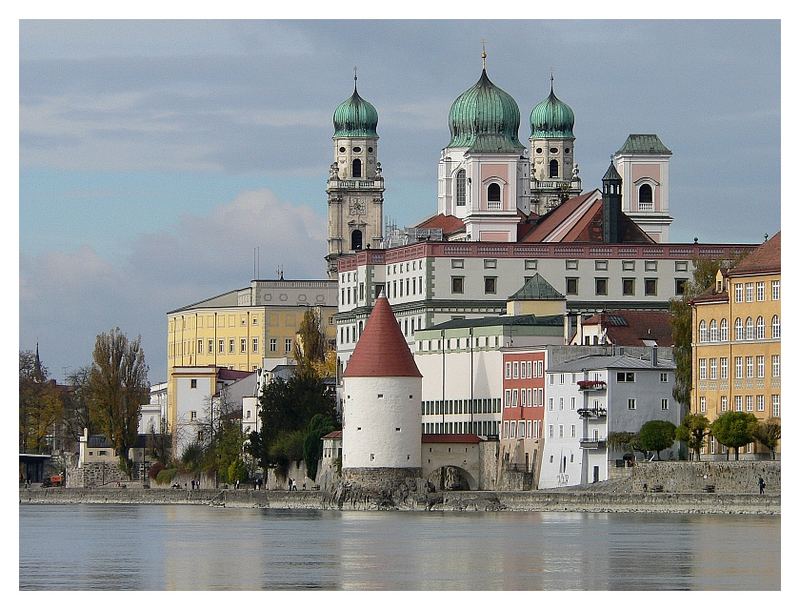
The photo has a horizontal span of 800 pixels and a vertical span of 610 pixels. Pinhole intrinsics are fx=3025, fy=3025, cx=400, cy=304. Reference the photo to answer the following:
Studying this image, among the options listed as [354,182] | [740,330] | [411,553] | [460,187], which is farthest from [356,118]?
[411,553]

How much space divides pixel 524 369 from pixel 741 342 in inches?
488

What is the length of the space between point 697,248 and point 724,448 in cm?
2932

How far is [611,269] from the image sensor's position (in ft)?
378

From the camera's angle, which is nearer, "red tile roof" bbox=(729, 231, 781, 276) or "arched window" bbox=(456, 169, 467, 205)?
"red tile roof" bbox=(729, 231, 781, 276)

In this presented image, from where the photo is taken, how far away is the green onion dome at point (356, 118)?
165 m

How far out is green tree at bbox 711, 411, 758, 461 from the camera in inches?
3290

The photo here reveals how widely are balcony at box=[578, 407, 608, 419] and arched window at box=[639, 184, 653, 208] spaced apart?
35.6 m

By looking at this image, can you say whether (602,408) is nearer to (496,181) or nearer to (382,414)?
(382,414)

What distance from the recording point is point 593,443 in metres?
91.5

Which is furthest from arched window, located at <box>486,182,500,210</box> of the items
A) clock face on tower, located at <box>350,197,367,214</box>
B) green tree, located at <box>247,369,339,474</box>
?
clock face on tower, located at <box>350,197,367,214</box>

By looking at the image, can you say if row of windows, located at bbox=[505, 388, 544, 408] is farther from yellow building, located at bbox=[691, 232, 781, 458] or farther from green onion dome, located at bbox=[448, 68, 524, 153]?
green onion dome, located at bbox=[448, 68, 524, 153]

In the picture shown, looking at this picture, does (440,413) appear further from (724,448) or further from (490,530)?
(490,530)

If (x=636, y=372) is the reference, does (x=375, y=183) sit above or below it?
above
